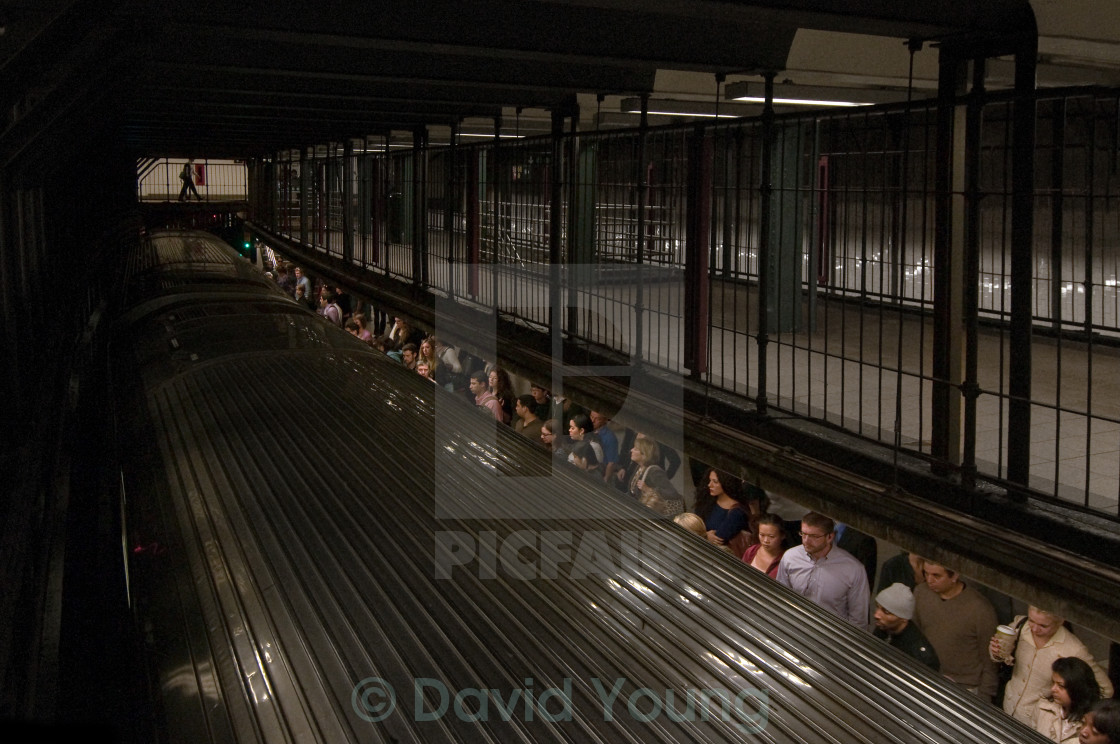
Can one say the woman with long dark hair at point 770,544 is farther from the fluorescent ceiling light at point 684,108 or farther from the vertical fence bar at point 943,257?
the fluorescent ceiling light at point 684,108

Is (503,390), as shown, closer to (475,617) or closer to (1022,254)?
(1022,254)

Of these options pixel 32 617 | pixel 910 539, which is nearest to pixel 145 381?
pixel 32 617

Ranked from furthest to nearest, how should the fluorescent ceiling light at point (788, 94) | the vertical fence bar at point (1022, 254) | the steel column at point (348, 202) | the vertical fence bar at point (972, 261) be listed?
the steel column at point (348, 202) → the fluorescent ceiling light at point (788, 94) → the vertical fence bar at point (972, 261) → the vertical fence bar at point (1022, 254)

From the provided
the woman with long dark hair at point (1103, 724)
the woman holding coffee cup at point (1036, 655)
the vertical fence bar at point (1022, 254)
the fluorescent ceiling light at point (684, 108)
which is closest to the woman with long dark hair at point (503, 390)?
the fluorescent ceiling light at point (684, 108)

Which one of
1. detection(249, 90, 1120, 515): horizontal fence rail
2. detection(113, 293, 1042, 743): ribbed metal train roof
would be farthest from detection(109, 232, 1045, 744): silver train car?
detection(249, 90, 1120, 515): horizontal fence rail

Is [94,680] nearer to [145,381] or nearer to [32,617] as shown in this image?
[32,617]

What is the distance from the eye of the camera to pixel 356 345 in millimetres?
7520

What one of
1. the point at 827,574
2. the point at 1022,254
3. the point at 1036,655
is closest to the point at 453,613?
the point at 827,574

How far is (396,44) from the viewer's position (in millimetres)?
5477

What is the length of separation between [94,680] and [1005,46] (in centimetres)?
521

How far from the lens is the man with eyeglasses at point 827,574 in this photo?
504 cm

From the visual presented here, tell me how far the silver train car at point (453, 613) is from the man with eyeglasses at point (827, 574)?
145 centimetres

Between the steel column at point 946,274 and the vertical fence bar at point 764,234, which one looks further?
the vertical fence bar at point 764,234

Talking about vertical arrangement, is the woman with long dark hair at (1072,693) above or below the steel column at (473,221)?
below
